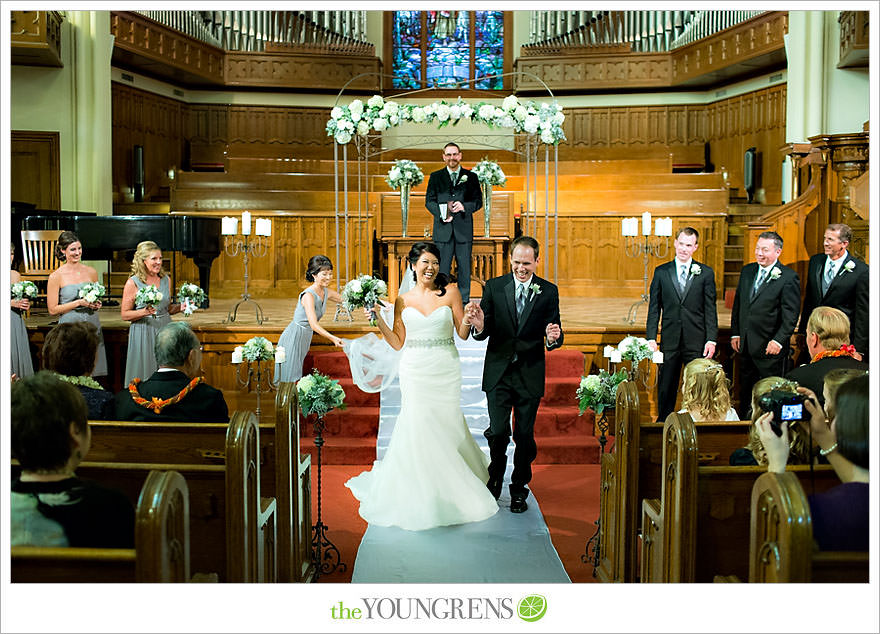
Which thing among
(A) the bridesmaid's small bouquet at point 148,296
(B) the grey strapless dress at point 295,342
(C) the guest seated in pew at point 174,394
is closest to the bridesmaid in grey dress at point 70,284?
(A) the bridesmaid's small bouquet at point 148,296

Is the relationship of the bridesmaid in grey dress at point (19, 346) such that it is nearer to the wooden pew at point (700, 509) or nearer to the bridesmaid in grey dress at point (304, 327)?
the bridesmaid in grey dress at point (304, 327)

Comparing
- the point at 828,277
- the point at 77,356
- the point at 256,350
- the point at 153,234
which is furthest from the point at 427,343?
the point at 153,234

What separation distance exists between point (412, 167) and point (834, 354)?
6.56m

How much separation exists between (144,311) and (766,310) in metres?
4.26

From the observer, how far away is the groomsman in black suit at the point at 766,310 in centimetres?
587

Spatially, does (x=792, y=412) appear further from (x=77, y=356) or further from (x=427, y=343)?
(x=77, y=356)

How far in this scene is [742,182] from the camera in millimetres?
15109

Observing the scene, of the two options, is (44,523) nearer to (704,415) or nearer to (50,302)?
(704,415)

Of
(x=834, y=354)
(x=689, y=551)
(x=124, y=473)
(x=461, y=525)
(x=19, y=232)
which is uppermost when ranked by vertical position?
(x=19, y=232)

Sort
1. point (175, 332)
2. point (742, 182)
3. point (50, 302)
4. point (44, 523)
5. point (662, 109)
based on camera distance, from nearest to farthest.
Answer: point (44, 523), point (175, 332), point (50, 302), point (742, 182), point (662, 109)

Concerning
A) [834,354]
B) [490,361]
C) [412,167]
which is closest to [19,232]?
[412,167]

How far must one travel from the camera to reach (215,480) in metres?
3.21

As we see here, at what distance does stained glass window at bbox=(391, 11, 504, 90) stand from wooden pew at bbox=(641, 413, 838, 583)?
1453 cm

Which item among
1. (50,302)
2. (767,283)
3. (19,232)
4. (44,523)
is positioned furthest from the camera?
(19,232)
